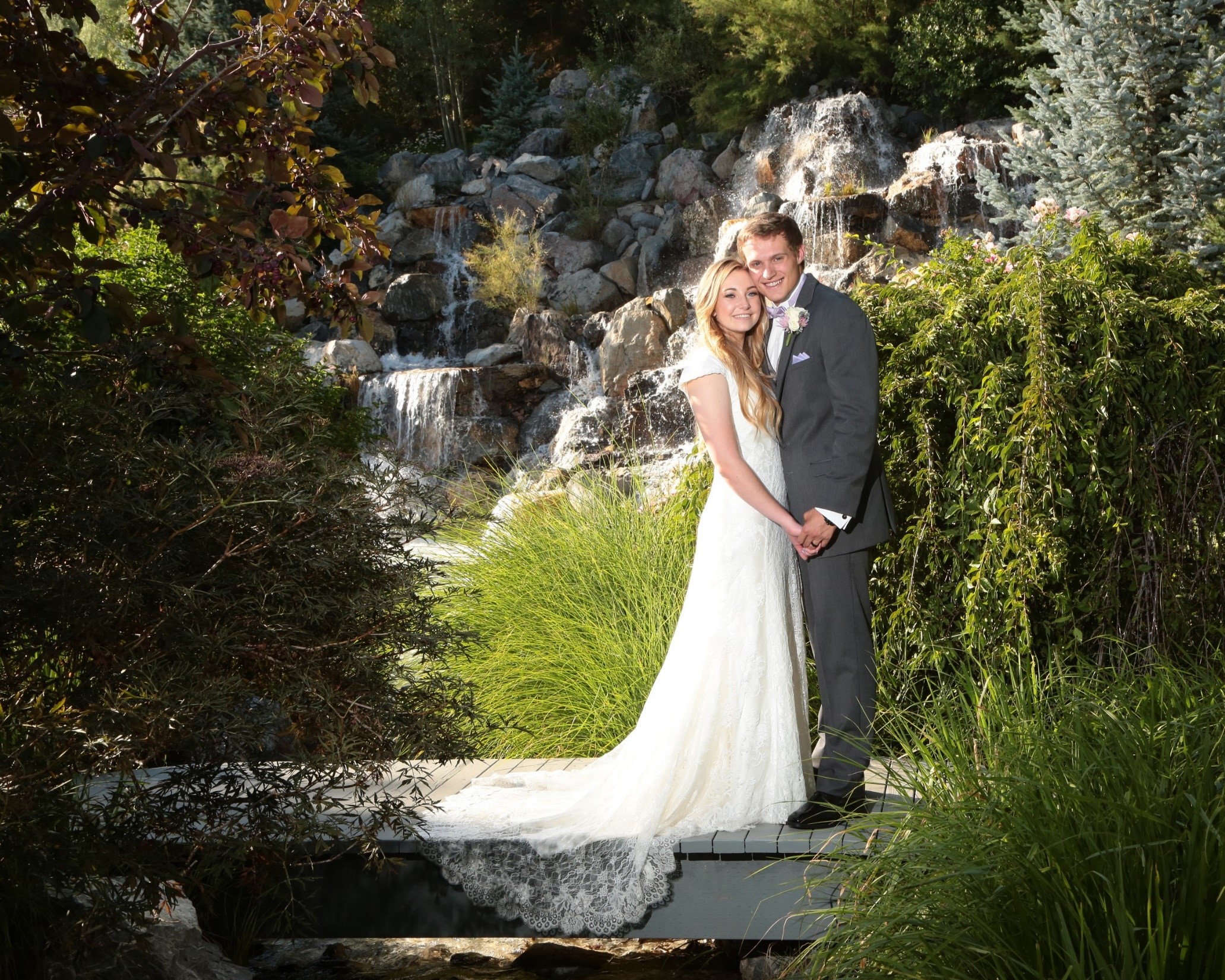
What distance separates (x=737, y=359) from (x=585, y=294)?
52.4ft

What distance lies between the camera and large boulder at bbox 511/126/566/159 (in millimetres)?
24047

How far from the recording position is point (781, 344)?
348 cm

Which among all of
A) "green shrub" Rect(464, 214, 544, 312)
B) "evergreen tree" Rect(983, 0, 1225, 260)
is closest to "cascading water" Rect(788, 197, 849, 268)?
"evergreen tree" Rect(983, 0, 1225, 260)

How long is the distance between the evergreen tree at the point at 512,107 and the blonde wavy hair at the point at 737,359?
2215 cm

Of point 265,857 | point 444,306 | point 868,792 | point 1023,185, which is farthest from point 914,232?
point 265,857

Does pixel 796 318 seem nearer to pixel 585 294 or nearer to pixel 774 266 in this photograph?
pixel 774 266

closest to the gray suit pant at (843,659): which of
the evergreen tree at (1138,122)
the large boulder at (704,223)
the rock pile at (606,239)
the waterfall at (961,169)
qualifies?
the rock pile at (606,239)

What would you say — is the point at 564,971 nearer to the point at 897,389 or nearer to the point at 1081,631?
the point at 1081,631

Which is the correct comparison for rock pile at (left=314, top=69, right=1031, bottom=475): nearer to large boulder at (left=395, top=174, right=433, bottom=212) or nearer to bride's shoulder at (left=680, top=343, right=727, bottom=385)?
large boulder at (left=395, top=174, right=433, bottom=212)

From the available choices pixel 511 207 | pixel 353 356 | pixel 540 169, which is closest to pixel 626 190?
pixel 540 169

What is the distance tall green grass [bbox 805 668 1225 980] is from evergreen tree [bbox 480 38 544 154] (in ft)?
77.4

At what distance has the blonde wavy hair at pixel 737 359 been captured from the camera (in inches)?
136

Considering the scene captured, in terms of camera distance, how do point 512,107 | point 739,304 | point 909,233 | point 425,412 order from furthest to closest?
point 512,107, point 425,412, point 909,233, point 739,304

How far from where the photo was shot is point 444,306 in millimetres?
19484
